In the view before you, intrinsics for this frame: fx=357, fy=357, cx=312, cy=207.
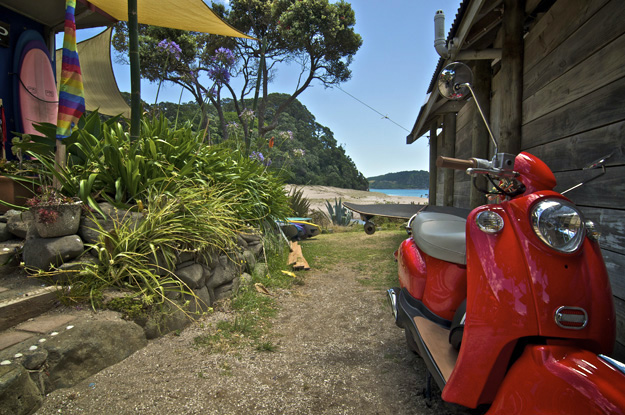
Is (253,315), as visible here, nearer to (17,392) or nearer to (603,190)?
(17,392)

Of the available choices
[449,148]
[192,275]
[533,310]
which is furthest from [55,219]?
[449,148]

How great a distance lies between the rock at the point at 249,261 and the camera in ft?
11.9

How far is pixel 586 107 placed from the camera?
216 cm

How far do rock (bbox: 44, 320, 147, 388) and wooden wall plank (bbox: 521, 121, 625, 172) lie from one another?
2825mm

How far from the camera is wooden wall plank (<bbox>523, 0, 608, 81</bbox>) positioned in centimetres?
225

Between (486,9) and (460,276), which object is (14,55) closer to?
(486,9)

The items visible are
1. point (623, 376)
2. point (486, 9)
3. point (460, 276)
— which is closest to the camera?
point (623, 376)

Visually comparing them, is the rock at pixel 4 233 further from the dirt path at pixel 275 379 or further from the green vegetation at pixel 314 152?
the green vegetation at pixel 314 152

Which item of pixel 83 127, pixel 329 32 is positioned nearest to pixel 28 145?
pixel 83 127

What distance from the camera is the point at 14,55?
4809 millimetres

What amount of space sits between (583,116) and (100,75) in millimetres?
7848

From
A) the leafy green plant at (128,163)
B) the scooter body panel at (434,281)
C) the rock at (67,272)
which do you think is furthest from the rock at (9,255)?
the scooter body panel at (434,281)

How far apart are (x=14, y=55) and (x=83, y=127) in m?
2.81

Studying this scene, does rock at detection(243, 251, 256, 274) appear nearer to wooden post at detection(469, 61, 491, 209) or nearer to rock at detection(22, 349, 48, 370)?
rock at detection(22, 349, 48, 370)
